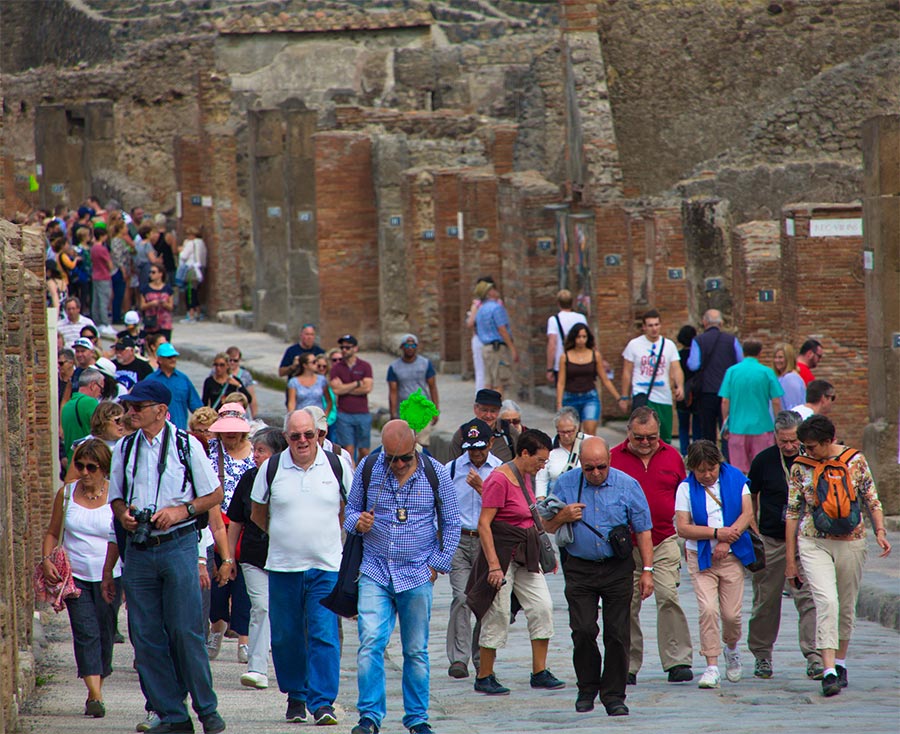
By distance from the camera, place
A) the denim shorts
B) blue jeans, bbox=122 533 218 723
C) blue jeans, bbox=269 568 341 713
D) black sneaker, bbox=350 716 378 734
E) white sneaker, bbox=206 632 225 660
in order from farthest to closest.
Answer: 1. the denim shorts
2. white sneaker, bbox=206 632 225 660
3. blue jeans, bbox=269 568 341 713
4. black sneaker, bbox=350 716 378 734
5. blue jeans, bbox=122 533 218 723

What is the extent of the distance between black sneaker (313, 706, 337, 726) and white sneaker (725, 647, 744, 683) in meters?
2.49

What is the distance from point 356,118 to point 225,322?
185 inches

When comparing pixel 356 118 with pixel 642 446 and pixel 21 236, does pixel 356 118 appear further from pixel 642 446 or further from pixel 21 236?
pixel 642 446

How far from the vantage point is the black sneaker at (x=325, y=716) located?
859 centimetres

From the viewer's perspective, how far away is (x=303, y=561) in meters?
8.76

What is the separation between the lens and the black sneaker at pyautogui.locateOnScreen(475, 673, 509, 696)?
32.3 ft

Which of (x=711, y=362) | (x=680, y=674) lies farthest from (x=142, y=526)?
(x=711, y=362)

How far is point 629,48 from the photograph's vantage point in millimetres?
23422

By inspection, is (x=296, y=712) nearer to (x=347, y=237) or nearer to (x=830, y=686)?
(x=830, y=686)

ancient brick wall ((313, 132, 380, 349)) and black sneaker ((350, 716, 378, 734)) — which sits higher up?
ancient brick wall ((313, 132, 380, 349))

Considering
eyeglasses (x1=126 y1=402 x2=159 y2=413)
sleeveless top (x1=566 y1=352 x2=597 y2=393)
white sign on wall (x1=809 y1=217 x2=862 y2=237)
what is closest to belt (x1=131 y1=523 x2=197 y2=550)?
eyeglasses (x1=126 y1=402 x2=159 y2=413)

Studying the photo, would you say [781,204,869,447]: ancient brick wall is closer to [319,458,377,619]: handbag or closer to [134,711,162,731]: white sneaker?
[319,458,377,619]: handbag

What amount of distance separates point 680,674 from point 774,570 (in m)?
0.81

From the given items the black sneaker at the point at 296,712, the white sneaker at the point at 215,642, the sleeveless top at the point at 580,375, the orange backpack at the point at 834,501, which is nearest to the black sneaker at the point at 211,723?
the black sneaker at the point at 296,712
